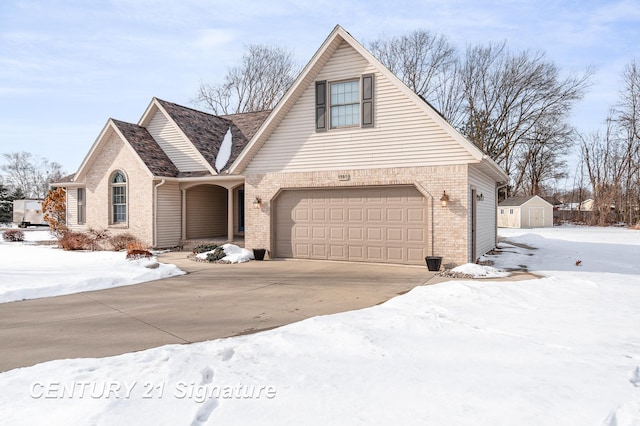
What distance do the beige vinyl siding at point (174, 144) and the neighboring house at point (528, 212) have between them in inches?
1333

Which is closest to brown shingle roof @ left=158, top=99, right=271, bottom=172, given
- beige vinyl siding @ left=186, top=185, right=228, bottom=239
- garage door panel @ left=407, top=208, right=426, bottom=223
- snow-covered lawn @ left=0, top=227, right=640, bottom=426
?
beige vinyl siding @ left=186, top=185, right=228, bottom=239

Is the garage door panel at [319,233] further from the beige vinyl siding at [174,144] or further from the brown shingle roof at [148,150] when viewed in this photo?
the brown shingle roof at [148,150]

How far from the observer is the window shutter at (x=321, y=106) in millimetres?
12867

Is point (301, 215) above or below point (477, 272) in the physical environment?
above

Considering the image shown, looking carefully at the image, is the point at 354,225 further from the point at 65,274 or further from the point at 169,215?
the point at 169,215

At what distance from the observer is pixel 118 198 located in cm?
1775

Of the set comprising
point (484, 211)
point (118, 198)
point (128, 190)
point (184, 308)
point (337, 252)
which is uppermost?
point (128, 190)

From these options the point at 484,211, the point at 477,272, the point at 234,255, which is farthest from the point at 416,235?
the point at 234,255

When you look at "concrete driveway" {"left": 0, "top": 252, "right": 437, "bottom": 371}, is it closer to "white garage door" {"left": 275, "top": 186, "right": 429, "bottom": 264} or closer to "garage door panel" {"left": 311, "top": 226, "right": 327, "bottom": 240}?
"white garage door" {"left": 275, "top": 186, "right": 429, "bottom": 264}

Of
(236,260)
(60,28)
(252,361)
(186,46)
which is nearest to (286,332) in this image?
(252,361)

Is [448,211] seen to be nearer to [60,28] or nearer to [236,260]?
[236,260]

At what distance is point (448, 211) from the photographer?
11.2 metres

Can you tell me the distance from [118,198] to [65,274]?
8.37m

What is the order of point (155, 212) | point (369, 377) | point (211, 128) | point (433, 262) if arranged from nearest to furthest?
point (369, 377), point (433, 262), point (155, 212), point (211, 128)
